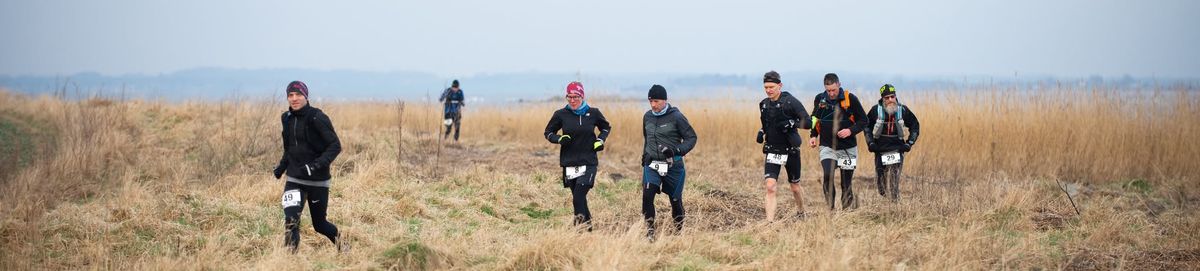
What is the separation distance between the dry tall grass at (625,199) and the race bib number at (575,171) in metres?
0.46

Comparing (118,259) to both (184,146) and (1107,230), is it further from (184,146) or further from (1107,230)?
(184,146)

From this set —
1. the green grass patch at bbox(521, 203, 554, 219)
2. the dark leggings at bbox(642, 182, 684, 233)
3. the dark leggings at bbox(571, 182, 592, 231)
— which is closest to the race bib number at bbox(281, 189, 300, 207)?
the dark leggings at bbox(571, 182, 592, 231)

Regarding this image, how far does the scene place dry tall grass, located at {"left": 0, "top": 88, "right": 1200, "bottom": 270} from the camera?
7047mm

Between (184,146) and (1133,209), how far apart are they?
489 inches

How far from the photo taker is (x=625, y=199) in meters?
10.9

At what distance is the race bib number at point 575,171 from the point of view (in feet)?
26.4

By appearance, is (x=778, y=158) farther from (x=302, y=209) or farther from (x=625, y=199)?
(x=302, y=209)

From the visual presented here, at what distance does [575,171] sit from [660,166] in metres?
0.61

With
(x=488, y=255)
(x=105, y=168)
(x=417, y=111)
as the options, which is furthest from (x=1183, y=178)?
(x=417, y=111)

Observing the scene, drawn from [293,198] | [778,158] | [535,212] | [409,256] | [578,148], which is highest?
[578,148]

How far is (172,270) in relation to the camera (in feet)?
21.5

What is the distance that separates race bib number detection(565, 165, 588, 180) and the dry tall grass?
0.46 m

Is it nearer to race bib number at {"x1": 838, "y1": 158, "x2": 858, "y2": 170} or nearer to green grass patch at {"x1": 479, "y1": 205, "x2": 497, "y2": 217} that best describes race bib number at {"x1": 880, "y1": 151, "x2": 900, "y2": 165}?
race bib number at {"x1": 838, "y1": 158, "x2": 858, "y2": 170}

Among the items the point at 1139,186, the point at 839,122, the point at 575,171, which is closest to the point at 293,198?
the point at 575,171
